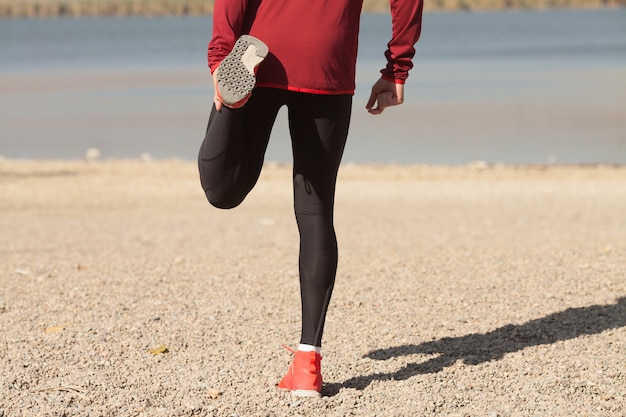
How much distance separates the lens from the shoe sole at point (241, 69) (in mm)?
3355

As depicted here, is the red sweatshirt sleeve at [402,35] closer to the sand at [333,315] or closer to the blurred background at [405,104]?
the sand at [333,315]

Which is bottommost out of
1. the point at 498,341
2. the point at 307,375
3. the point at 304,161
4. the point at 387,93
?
the point at 498,341

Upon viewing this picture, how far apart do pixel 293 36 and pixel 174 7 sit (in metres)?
96.3

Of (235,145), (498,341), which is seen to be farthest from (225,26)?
(498,341)

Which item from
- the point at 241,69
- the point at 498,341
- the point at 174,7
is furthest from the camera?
the point at 174,7

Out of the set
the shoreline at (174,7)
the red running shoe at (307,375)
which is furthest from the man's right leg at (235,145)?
the shoreline at (174,7)

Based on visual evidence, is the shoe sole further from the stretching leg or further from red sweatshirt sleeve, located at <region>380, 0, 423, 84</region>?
red sweatshirt sleeve, located at <region>380, 0, 423, 84</region>

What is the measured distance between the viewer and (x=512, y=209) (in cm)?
1061

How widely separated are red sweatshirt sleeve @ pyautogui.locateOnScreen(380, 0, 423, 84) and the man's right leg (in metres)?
0.48

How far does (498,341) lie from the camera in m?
4.73

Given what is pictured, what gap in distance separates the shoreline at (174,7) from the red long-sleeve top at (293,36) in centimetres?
8445

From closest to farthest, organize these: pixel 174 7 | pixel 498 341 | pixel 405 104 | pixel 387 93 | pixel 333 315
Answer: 1. pixel 387 93
2. pixel 498 341
3. pixel 333 315
4. pixel 405 104
5. pixel 174 7

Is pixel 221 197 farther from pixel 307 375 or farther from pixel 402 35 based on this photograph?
pixel 402 35

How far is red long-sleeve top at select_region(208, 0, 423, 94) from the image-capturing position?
352cm
